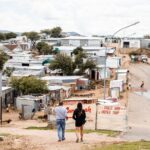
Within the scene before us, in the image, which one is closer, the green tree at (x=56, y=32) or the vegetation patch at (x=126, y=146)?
the vegetation patch at (x=126, y=146)

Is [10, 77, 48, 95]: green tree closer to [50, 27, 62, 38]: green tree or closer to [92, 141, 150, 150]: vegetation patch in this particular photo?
[92, 141, 150, 150]: vegetation patch

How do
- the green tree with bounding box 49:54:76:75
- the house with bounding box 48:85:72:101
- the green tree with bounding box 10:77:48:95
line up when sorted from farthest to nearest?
the green tree with bounding box 49:54:76:75, the house with bounding box 48:85:72:101, the green tree with bounding box 10:77:48:95

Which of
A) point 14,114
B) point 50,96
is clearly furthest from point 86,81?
point 14,114

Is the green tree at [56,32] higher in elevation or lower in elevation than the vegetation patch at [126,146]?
higher

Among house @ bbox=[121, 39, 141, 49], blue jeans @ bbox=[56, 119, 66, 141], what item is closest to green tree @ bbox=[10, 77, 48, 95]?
blue jeans @ bbox=[56, 119, 66, 141]

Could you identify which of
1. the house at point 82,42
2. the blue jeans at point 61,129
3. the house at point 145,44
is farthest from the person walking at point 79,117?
the house at point 145,44

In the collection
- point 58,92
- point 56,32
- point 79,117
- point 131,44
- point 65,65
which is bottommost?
point 58,92

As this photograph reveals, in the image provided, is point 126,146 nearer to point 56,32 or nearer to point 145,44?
point 145,44

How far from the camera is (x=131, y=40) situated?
115125mm

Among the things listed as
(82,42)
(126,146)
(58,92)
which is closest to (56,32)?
(82,42)

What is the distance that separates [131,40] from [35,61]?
50.3 meters

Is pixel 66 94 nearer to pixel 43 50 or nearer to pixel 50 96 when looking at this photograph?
pixel 50 96

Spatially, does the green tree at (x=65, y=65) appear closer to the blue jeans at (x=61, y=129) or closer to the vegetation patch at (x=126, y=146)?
the blue jeans at (x=61, y=129)

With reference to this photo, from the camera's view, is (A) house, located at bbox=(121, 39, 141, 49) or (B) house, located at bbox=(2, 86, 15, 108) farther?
Answer: (A) house, located at bbox=(121, 39, 141, 49)
